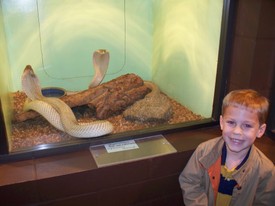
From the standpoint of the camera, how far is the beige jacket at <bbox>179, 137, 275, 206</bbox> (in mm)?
1220

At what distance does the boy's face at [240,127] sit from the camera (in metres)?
1.17

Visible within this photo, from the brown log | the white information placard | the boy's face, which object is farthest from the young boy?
the brown log

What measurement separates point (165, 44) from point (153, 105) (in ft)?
1.69

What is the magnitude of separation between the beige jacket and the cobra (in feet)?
1.48

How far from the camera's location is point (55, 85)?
191cm

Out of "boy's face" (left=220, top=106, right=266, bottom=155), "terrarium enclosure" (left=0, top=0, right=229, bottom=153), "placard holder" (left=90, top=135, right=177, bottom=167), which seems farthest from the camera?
"terrarium enclosure" (left=0, top=0, right=229, bottom=153)

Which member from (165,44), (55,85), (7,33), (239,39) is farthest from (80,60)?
(239,39)

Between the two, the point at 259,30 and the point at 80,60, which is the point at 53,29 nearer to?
the point at 80,60

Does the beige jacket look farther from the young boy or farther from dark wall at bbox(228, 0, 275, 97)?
dark wall at bbox(228, 0, 275, 97)

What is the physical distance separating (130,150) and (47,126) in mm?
497

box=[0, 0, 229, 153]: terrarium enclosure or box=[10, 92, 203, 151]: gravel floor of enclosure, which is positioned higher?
box=[0, 0, 229, 153]: terrarium enclosure

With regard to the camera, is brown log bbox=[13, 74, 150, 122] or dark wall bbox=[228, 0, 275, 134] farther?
brown log bbox=[13, 74, 150, 122]

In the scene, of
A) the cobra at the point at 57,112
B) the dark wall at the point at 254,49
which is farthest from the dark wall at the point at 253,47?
the cobra at the point at 57,112

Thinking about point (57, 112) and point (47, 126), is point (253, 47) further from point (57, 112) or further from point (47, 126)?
point (47, 126)
